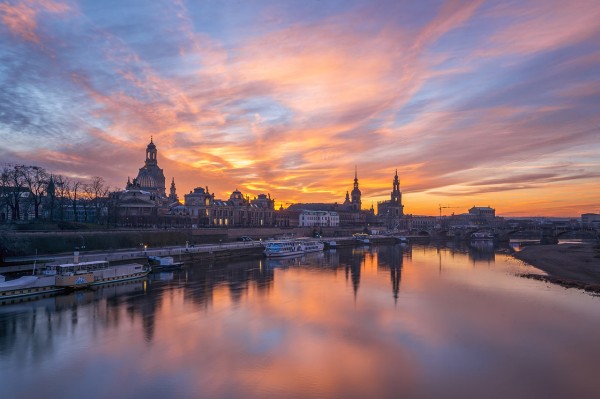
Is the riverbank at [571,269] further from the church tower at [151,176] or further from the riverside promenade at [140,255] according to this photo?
the church tower at [151,176]

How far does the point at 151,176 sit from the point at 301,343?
142 m

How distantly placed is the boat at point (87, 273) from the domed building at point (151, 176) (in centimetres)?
10083

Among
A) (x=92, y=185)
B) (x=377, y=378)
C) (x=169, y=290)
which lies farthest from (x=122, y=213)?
(x=377, y=378)

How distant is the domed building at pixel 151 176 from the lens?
501 ft

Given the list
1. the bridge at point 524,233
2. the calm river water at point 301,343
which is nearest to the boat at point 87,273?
the calm river water at point 301,343

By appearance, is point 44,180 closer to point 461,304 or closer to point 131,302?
point 131,302

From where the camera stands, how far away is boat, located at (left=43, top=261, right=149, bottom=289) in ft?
140

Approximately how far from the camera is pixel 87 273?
45.0m

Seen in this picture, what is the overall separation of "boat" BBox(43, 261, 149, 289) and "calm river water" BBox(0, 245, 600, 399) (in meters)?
1.75

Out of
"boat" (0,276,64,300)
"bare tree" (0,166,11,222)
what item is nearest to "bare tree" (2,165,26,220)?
"bare tree" (0,166,11,222)

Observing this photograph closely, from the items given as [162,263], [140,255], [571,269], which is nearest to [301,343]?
[162,263]

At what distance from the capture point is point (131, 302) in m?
38.7

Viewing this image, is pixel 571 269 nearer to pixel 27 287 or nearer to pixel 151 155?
pixel 27 287

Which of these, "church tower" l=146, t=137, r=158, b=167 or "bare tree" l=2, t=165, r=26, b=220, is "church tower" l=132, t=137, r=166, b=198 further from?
"bare tree" l=2, t=165, r=26, b=220
